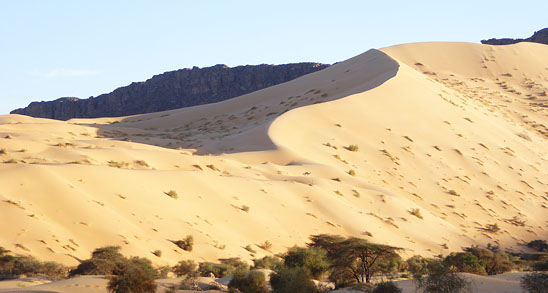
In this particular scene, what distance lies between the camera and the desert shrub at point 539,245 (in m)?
22.9

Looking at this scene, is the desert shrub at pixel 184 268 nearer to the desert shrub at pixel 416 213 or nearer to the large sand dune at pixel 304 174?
the large sand dune at pixel 304 174

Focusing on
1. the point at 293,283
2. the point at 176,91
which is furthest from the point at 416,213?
the point at 176,91

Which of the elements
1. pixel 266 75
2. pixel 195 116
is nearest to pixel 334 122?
pixel 195 116

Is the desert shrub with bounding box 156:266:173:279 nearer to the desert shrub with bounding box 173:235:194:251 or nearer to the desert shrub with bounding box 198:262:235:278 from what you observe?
the desert shrub with bounding box 198:262:235:278

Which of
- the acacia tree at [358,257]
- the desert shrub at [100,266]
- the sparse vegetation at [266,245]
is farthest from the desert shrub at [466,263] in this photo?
the desert shrub at [100,266]

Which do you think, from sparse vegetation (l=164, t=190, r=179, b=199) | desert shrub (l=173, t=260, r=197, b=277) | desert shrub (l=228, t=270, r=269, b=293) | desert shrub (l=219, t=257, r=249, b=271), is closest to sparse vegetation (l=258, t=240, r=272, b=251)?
desert shrub (l=219, t=257, r=249, b=271)

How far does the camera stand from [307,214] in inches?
808

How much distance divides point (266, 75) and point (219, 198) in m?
82.2

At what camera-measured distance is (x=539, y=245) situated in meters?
23.2

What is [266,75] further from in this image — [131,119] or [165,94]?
[131,119]

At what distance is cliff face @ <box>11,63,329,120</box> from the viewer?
10069cm

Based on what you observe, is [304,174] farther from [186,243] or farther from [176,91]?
[176,91]

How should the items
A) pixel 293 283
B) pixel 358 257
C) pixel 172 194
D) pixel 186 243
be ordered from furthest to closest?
pixel 172 194 → pixel 186 243 → pixel 358 257 → pixel 293 283

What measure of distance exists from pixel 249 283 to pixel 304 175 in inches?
573
